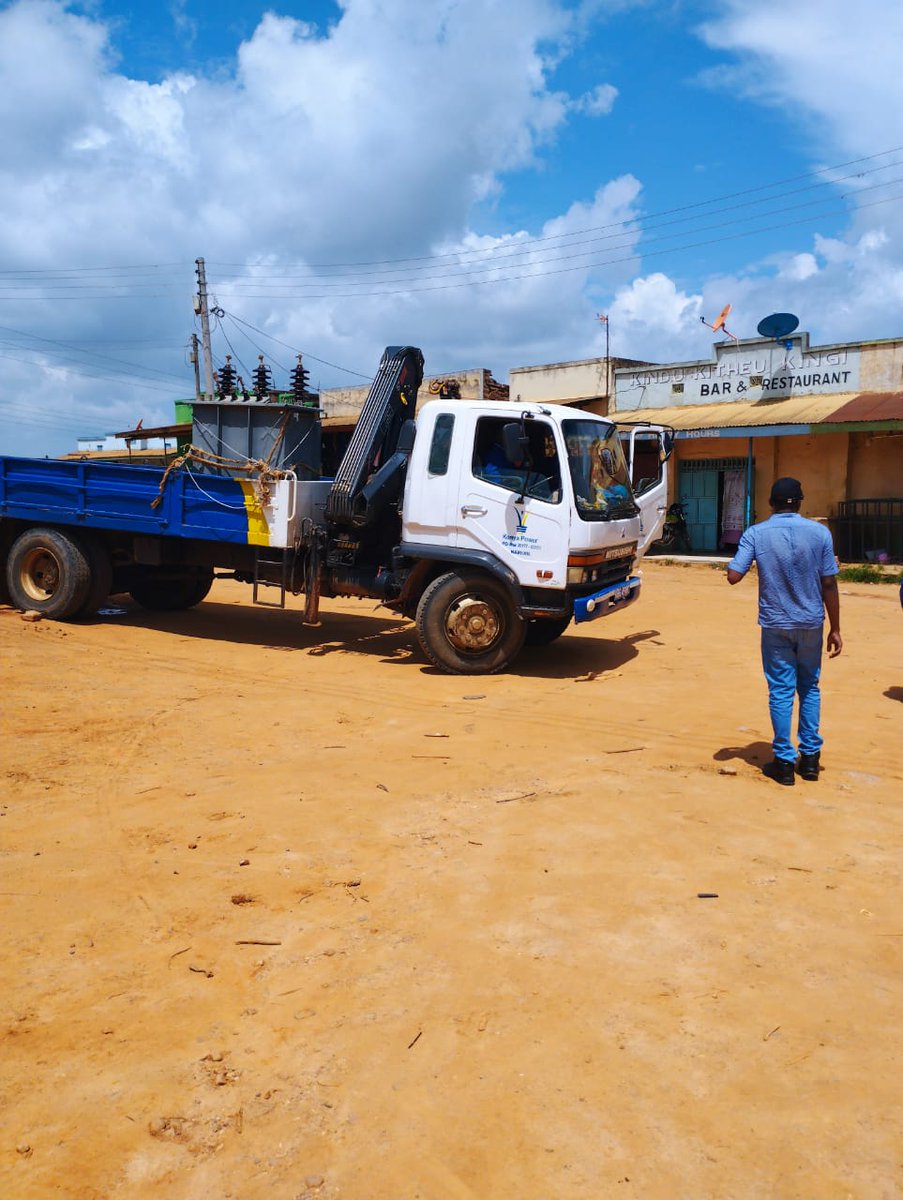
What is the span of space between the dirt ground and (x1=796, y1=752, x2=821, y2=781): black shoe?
22 centimetres

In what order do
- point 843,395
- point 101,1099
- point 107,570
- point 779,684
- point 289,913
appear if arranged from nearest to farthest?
point 101,1099
point 289,913
point 779,684
point 107,570
point 843,395

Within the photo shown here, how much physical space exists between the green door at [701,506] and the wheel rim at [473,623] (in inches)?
637

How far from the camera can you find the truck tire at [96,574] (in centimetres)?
1077

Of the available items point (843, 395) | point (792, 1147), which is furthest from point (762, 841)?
point (843, 395)

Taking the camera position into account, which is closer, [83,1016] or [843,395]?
[83,1016]

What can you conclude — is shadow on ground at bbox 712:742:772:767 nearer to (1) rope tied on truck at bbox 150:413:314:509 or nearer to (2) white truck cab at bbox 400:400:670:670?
(2) white truck cab at bbox 400:400:670:670

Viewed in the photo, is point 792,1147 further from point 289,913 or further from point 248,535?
point 248,535

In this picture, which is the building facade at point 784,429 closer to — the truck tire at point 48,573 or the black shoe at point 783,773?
the truck tire at point 48,573

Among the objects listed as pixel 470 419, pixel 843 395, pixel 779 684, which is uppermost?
pixel 843 395

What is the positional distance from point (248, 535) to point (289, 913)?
642 centimetres

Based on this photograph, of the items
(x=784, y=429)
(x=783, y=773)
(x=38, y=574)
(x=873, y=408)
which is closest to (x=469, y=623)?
(x=783, y=773)

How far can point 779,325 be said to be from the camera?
21797mm

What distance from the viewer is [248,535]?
32.2 ft

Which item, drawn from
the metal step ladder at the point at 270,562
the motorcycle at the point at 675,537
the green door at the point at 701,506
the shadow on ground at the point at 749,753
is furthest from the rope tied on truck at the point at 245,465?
the green door at the point at 701,506
